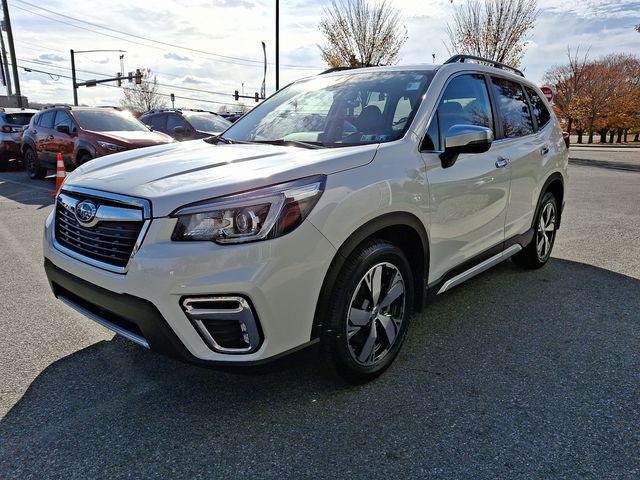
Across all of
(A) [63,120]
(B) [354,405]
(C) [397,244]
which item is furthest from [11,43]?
(B) [354,405]

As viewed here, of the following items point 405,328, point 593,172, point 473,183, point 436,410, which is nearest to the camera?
point 436,410

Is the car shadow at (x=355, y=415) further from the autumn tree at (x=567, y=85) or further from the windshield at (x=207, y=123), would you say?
the autumn tree at (x=567, y=85)

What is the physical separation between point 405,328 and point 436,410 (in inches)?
21.9

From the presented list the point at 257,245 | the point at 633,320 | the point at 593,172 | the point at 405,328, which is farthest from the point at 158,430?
the point at 593,172

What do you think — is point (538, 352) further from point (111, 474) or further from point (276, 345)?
point (111, 474)

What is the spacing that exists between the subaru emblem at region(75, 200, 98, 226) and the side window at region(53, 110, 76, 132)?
8433 millimetres

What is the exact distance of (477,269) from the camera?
359 cm

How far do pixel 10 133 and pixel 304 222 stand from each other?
48.7 ft

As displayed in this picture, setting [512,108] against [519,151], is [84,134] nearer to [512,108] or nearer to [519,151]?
[512,108]

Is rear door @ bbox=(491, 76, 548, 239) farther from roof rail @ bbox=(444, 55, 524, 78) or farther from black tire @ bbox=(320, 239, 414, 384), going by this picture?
black tire @ bbox=(320, 239, 414, 384)

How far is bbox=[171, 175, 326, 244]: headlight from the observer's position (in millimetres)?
2105

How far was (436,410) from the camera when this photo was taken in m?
2.50

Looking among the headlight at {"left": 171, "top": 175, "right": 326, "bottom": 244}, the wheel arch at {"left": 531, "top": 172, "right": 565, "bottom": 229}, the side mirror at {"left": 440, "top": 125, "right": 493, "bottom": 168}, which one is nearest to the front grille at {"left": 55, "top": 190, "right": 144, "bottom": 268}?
the headlight at {"left": 171, "top": 175, "right": 326, "bottom": 244}

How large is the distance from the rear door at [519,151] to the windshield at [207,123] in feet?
28.4
